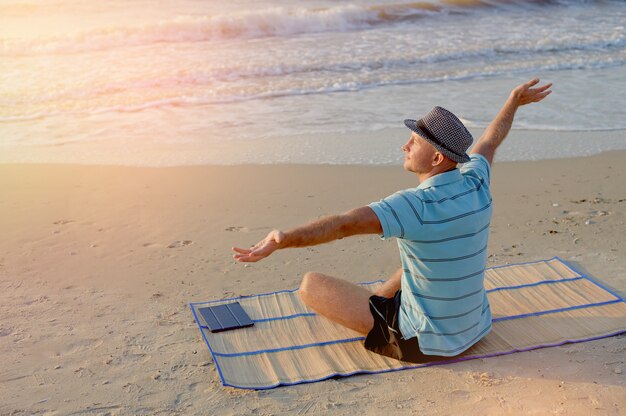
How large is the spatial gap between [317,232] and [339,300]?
3.38 feet

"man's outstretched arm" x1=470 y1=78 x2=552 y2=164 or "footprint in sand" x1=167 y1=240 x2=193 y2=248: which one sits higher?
"man's outstretched arm" x1=470 y1=78 x2=552 y2=164

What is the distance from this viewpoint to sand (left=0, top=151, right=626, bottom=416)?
3715 millimetres

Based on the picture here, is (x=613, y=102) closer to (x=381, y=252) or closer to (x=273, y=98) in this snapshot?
(x=273, y=98)

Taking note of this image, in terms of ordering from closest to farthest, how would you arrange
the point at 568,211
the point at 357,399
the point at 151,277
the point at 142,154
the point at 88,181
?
the point at 357,399, the point at 151,277, the point at 568,211, the point at 88,181, the point at 142,154

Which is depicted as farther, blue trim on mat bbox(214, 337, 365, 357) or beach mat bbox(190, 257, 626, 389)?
blue trim on mat bbox(214, 337, 365, 357)

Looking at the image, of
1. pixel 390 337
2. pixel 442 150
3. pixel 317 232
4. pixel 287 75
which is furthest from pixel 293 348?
pixel 287 75

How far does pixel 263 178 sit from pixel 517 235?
2.21 metres

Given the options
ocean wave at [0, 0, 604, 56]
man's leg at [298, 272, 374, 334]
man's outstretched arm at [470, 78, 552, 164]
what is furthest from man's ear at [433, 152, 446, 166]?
ocean wave at [0, 0, 604, 56]

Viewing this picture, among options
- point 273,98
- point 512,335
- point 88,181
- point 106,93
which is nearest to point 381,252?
point 512,335

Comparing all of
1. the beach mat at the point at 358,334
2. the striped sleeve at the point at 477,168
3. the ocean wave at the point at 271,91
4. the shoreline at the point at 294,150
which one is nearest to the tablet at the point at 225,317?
the beach mat at the point at 358,334

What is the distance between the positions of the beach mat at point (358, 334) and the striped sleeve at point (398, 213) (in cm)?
87

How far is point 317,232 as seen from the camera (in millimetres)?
3252

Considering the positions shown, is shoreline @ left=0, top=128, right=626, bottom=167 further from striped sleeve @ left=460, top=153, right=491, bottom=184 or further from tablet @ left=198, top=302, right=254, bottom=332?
striped sleeve @ left=460, top=153, right=491, bottom=184

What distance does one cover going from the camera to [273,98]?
10.0 metres
